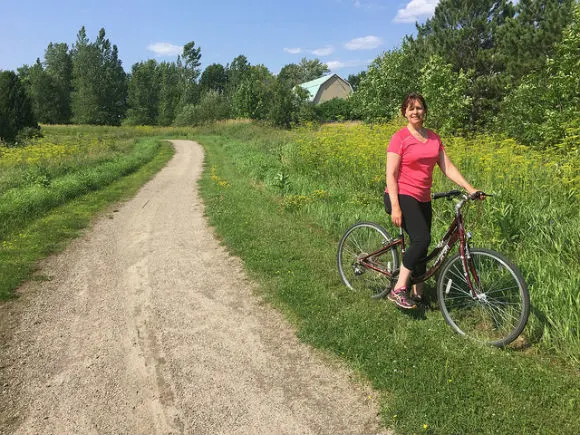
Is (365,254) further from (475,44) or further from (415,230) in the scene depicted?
(475,44)

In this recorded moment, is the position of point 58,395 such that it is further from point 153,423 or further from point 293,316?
point 293,316

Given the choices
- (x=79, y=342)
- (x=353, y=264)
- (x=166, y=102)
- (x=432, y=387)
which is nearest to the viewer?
(x=432, y=387)

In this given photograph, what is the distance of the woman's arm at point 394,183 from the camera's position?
3971 mm

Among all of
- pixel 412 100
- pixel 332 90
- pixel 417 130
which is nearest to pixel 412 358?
pixel 417 130

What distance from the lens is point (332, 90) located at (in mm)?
70625

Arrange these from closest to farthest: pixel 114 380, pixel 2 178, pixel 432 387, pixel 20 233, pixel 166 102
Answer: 1. pixel 432 387
2. pixel 114 380
3. pixel 20 233
4. pixel 2 178
5. pixel 166 102

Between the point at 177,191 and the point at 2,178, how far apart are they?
5.04 m

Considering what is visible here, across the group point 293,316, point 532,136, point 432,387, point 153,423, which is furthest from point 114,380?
point 532,136

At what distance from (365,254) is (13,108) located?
1528 inches

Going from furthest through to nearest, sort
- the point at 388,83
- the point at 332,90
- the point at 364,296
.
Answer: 1. the point at 332,90
2. the point at 388,83
3. the point at 364,296

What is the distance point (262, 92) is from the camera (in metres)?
40.7

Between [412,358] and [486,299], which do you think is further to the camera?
[486,299]

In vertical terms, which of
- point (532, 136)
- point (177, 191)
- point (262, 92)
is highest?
point (262, 92)

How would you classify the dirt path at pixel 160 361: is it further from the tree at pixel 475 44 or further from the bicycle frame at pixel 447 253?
the tree at pixel 475 44
